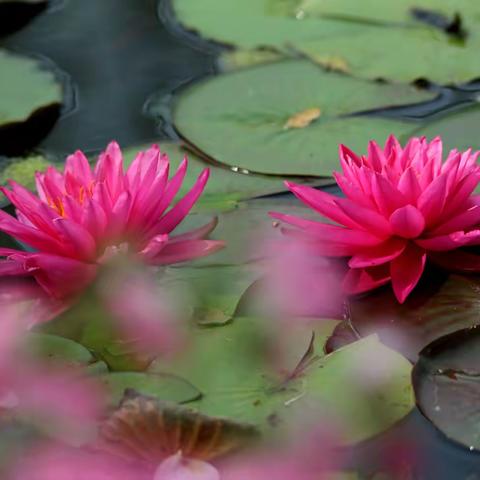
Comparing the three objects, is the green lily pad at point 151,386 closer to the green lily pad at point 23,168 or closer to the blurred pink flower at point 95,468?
the blurred pink flower at point 95,468

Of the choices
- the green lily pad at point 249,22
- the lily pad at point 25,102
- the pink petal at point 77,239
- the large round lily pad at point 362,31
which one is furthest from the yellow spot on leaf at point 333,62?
the pink petal at point 77,239

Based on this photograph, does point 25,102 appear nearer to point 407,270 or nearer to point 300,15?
point 300,15

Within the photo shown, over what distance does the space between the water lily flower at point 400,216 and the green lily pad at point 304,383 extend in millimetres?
141

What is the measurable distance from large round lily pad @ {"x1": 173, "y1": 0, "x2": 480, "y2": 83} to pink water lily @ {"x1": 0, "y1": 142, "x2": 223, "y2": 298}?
2.64 feet

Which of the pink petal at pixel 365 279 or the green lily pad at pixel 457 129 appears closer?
the pink petal at pixel 365 279

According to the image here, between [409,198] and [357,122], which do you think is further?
[357,122]

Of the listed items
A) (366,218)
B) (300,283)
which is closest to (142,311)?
(300,283)

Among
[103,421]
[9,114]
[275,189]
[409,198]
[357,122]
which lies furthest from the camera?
[9,114]

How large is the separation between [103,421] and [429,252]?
56 centimetres

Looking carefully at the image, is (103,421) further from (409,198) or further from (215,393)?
(409,198)

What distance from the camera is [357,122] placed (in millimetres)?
1900

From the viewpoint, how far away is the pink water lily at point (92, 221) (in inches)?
54.1

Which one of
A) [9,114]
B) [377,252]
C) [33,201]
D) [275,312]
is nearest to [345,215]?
[377,252]

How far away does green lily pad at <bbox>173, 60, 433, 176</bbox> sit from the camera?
5.93ft
